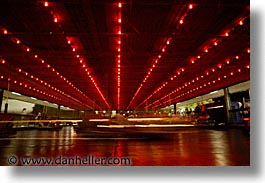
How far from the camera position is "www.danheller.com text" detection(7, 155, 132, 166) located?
3.21 m

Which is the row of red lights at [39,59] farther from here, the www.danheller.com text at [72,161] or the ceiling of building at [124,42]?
the www.danheller.com text at [72,161]

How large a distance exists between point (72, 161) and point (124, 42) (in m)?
3.34

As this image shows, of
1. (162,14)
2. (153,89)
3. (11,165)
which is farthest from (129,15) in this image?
(153,89)

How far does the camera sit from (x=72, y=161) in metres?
3.31

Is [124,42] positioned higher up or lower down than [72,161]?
higher up

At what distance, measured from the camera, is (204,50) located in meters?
6.50

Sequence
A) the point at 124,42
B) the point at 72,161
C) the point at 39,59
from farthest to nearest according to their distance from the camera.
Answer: the point at 39,59 < the point at 124,42 < the point at 72,161

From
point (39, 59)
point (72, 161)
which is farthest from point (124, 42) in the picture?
point (72, 161)

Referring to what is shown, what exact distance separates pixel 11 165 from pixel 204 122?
430 inches

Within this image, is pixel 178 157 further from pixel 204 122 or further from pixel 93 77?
pixel 204 122

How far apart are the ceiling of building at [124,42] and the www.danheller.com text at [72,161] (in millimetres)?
2296

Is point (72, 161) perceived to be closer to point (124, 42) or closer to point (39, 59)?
point (124, 42)

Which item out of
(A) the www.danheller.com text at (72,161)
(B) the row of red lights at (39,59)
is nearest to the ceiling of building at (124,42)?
(B) the row of red lights at (39,59)

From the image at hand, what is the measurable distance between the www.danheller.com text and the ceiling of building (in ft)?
7.53
